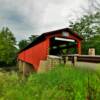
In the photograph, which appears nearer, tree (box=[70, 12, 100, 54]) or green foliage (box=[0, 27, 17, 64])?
tree (box=[70, 12, 100, 54])

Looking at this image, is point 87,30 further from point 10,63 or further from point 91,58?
point 10,63

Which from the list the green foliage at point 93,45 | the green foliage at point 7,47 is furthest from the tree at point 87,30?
the green foliage at point 7,47

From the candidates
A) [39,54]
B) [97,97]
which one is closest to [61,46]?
[39,54]

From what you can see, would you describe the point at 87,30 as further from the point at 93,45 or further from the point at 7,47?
the point at 7,47

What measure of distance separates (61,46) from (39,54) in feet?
24.3

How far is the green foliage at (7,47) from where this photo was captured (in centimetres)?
5397

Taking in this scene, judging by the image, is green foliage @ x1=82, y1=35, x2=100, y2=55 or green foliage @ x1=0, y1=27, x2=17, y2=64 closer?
green foliage @ x1=82, y1=35, x2=100, y2=55

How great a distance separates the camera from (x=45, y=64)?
50.2 ft

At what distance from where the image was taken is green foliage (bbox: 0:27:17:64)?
5397 cm

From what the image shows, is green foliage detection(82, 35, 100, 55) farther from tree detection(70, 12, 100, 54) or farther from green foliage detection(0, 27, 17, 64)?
green foliage detection(0, 27, 17, 64)

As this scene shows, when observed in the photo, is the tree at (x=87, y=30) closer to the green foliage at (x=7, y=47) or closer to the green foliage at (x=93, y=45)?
the green foliage at (x=93, y=45)

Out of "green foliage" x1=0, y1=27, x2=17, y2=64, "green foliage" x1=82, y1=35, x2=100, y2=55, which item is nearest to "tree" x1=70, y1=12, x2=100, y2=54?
"green foliage" x1=82, y1=35, x2=100, y2=55

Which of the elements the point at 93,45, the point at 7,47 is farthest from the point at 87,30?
the point at 7,47

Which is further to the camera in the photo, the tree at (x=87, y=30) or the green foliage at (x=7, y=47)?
the green foliage at (x=7, y=47)
